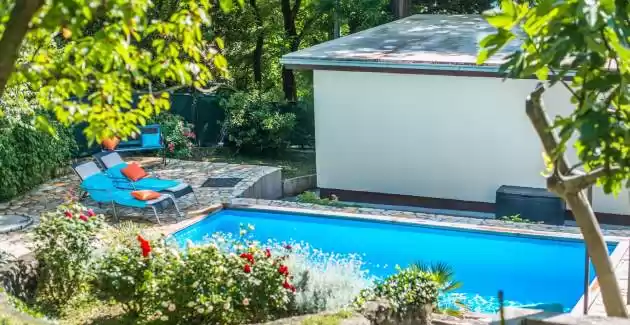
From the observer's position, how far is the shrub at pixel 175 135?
739 inches

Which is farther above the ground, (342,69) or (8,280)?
(342,69)

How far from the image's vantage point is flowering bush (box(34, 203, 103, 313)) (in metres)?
9.69

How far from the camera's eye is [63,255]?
9641mm

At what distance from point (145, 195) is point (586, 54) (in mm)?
10784

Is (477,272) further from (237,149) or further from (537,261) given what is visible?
(237,149)

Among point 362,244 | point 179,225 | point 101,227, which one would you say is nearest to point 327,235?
point 362,244

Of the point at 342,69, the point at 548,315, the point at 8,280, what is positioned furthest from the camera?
the point at 342,69

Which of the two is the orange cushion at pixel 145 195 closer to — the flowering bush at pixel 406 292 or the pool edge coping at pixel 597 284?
the flowering bush at pixel 406 292

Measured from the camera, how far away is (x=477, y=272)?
1302 centimetres

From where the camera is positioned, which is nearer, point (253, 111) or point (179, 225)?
point (179, 225)

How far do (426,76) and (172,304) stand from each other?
8.27 metres

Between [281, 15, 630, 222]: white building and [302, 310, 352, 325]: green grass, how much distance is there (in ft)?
25.3

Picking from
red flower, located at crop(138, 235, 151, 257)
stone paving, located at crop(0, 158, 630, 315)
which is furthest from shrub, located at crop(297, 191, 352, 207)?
red flower, located at crop(138, 235, 151, 257)

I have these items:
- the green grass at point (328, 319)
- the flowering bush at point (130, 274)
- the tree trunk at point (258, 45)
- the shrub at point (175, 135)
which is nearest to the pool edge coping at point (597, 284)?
the green grass at point (328, 319)
